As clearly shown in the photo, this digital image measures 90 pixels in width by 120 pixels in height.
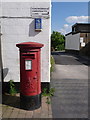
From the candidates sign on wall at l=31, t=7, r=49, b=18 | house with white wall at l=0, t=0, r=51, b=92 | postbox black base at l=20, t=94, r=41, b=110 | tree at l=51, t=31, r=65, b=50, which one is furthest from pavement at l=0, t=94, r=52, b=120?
tree at l=51, t=31, r=65, b=50

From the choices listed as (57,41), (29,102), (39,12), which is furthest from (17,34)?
(57,41)

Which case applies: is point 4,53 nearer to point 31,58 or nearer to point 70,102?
point 31,58

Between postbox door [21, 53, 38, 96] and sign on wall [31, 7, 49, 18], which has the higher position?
sign on wall [31, 7, 49, 18]

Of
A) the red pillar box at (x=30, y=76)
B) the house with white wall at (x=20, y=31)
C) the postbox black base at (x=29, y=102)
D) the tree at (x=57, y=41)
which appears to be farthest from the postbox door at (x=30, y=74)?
the tree at (x=57, y=41)

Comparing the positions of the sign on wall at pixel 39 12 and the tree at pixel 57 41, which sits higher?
the tree at pixel 57 41

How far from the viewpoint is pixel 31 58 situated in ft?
12.6

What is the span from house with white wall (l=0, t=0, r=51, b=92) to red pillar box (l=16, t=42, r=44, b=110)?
96 centimetres

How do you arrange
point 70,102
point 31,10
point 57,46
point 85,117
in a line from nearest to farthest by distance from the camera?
point 85,117 < point 70,102 < point 31,10 < point 57,46

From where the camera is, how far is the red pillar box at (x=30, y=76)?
12.5 ft

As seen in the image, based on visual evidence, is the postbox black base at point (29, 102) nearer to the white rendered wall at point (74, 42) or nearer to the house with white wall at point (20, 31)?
the house with white wall at point (20, 31)

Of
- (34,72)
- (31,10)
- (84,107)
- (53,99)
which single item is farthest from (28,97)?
(31,10)

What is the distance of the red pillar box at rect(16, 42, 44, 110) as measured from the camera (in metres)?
3.82

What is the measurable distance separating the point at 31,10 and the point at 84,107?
11.6ft

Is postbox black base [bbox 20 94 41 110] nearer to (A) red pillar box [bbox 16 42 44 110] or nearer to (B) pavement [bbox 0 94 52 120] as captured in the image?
(A) red pillar box [bbox 16 42 44 110]
